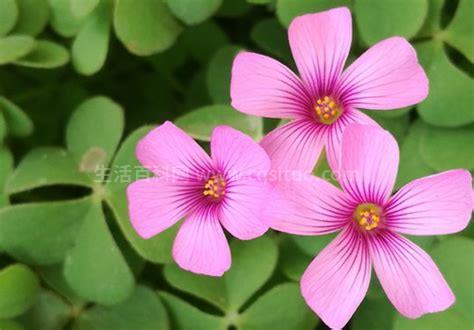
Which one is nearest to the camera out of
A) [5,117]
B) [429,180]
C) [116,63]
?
[429,180]

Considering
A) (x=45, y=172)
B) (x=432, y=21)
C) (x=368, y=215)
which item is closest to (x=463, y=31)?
(x=432, y=21)

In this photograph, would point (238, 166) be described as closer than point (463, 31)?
Yes

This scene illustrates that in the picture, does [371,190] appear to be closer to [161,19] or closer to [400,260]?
[400,260]

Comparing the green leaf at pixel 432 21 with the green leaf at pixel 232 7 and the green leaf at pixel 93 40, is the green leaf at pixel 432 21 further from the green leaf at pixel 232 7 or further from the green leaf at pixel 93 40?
the green leaf at pixel 93 40

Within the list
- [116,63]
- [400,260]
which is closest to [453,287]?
[400,260]

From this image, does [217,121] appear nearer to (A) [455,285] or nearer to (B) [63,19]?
(B) [63,19]
